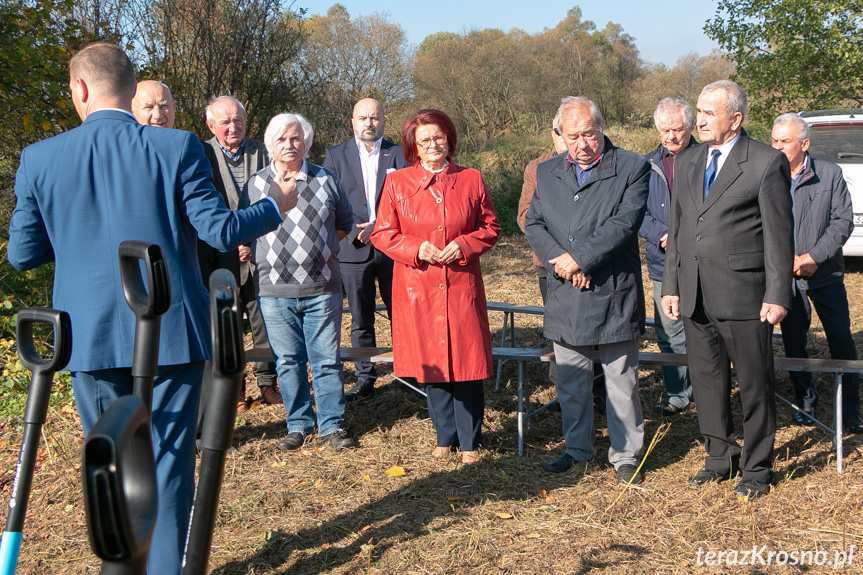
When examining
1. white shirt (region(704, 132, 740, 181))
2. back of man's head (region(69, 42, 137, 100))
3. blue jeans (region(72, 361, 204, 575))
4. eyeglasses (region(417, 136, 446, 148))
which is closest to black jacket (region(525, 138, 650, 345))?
white shirt (region(704, 132, 740, 181))

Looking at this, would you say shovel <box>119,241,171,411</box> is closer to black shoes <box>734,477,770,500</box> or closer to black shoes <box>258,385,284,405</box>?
black shoes <box>734,477,770,500</box>

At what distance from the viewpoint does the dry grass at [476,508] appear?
336 cm

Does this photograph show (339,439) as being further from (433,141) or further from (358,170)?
(358,170)

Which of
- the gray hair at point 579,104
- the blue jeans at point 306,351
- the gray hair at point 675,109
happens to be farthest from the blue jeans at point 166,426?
the gray hair at point 675,109

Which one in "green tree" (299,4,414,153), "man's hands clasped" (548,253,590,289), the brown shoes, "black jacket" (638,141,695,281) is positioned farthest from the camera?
"green tree" (299,4,414,153)

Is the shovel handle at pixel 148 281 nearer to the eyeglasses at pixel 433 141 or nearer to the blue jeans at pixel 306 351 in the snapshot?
the eyeglasses at pixel 433 141

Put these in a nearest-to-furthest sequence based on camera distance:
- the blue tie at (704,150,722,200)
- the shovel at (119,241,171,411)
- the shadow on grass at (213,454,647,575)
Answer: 1. the shovel at (119,241,171,411)
2. the shadow on grass at (213,454,647,575)
3. the blue tie at (704,150,722,200)

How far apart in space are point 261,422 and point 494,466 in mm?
1723

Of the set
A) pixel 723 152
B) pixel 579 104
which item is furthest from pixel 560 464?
pixel 579 104

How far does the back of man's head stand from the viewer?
8.13 ft

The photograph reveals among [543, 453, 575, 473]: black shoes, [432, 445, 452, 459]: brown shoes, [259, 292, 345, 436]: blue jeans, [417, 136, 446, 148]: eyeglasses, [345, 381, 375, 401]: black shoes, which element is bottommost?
[543, 453, 575, 473]: black shoes

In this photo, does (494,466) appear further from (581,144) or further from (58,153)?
(58,153)

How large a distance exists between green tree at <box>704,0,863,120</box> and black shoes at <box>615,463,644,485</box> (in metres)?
8.97

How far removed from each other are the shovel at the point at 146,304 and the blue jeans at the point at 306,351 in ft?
10.4
